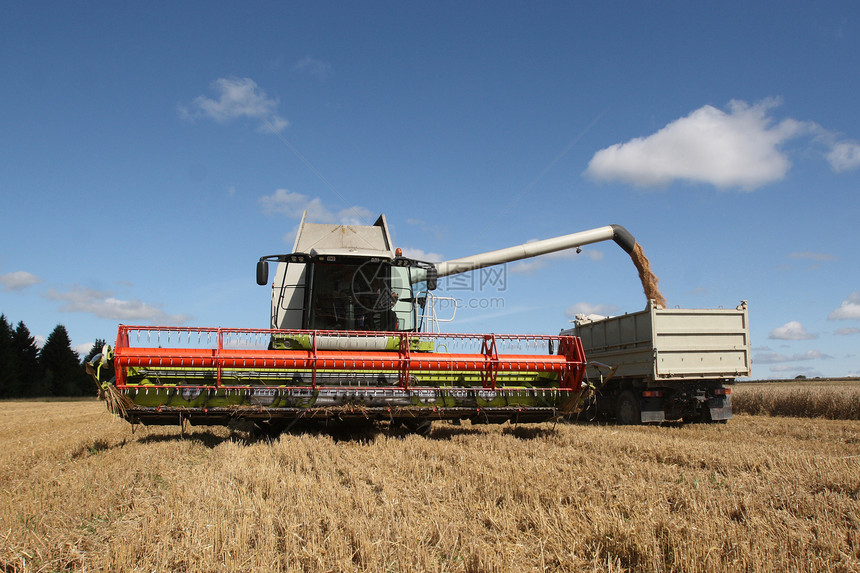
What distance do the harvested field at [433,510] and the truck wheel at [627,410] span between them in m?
4.68

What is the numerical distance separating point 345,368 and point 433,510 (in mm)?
3613

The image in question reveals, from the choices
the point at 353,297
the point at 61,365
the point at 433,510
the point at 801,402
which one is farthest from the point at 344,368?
the point at 61,365

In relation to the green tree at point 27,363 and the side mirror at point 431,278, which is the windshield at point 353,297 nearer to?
the side mirror at point 431,278

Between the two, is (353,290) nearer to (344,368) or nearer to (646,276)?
(344,368)

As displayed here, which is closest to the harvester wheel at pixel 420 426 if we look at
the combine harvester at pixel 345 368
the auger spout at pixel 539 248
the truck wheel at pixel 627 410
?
the combine harvester at pixel 345 368

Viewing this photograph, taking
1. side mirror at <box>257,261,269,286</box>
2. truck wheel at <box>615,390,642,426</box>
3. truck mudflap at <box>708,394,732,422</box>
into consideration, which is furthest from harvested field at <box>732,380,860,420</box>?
side mirror at <box>257,261,269,286</box>

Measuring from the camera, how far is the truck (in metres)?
10.5

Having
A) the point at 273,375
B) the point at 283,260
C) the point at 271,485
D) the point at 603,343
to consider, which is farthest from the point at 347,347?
the point at 603,343

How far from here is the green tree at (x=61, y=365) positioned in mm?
51844

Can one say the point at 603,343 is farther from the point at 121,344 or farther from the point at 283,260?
the point at 121,344

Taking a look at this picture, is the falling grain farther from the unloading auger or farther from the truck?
the unloading auger

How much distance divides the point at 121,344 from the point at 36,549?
162 inches

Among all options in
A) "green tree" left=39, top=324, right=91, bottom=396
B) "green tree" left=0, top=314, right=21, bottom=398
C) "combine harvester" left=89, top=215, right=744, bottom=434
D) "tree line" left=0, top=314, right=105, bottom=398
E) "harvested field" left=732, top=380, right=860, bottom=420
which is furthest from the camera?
"green tree" left=39, top=324, right=91, bottom=396

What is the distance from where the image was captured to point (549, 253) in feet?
50.3
